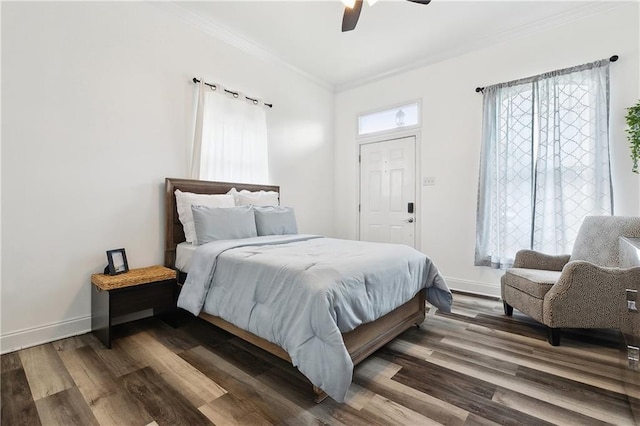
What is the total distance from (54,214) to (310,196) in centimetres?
304

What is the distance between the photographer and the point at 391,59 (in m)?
4.07

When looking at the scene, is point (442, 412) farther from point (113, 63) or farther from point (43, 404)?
point (113, 63)

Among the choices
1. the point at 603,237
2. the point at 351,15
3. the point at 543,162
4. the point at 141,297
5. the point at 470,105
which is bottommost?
the point at 141,297

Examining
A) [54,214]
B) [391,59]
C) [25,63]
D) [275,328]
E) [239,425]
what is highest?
[391,59]

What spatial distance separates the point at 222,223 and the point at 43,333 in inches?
61.0

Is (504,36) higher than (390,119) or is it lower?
higher

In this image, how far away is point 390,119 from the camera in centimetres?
452

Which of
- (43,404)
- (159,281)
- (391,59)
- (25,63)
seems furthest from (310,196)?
(43,404)

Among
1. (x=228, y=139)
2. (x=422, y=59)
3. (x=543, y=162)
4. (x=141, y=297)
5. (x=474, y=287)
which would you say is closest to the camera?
(x=141, y=297)

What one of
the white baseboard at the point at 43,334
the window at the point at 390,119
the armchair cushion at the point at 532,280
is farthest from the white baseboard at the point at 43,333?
the window at the point at 390,119

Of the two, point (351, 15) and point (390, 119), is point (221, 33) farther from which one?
point (390, 119)

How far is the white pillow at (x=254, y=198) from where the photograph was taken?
11.1ft

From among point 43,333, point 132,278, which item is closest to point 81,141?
point 132,278

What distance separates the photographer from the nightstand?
2.25 meters
